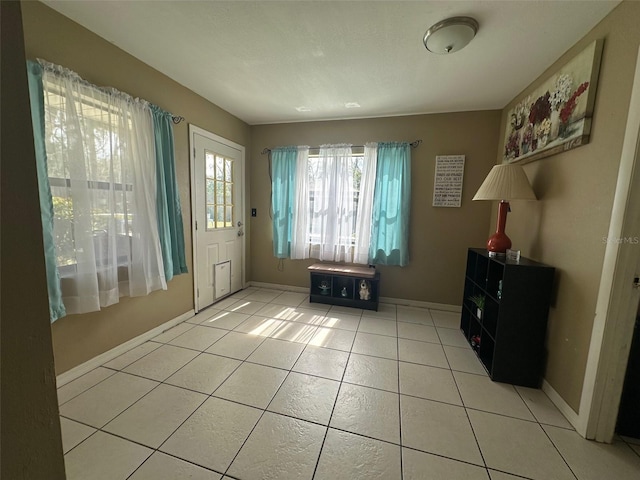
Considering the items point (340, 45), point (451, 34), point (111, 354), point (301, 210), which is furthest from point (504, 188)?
point (111, 354)

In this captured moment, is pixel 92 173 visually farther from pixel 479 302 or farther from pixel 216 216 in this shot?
pixel 479 302

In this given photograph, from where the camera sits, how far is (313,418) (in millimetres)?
1537

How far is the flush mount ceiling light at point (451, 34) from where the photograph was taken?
160 centimetres

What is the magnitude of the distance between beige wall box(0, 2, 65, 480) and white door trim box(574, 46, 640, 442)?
226cm

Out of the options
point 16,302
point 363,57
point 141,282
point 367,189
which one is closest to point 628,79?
point 363,57

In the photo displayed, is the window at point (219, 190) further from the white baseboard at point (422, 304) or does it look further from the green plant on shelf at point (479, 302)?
the green plant on shelf at point (479, 302)

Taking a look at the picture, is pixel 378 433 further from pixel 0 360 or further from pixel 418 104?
pixel 418 104

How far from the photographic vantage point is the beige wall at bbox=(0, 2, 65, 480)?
472 millimetres

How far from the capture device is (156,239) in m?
2.24

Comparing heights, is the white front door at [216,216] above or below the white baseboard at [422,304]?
above

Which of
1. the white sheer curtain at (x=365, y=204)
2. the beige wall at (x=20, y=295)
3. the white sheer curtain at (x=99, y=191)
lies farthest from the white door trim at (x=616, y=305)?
the white sheer curtain at (x=99, y=191)

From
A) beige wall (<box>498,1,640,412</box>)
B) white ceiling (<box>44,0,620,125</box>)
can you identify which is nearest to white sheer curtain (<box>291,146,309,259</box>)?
white ceiling (<box>44,0,620,125</box>)

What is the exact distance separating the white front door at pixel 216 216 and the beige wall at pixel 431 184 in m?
0.85

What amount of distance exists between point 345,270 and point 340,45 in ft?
7.58
